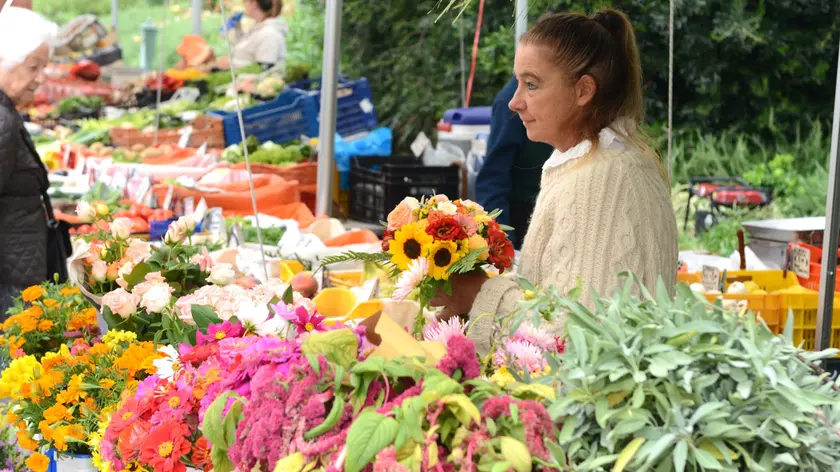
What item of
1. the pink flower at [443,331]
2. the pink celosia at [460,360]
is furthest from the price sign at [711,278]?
the pink celosia at [460,360]

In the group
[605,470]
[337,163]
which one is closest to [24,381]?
[605,470]

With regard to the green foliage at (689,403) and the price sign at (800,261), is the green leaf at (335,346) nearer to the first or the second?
the green foliage at (689,403)

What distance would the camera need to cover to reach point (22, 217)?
428cm

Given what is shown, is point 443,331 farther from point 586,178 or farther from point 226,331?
point 586,178

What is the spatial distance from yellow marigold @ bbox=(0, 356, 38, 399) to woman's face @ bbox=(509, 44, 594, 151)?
4.06 feet

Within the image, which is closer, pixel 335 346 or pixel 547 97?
pixel 335 346

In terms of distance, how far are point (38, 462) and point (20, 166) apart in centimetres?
233

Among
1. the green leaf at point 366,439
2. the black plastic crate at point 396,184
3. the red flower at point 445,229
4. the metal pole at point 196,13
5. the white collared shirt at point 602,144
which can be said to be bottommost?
the black plastic crate at point 396,184

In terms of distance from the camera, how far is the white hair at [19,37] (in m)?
4.13

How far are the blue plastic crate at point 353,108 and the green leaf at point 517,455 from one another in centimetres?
655

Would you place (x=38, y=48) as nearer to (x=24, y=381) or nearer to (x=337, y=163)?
(x=24, y=381)

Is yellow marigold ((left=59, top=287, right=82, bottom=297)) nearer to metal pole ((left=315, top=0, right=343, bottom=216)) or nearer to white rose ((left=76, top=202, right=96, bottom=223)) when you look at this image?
white rose ((left=76, top=202, right=96, bottom=223))

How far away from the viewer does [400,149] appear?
442 inches

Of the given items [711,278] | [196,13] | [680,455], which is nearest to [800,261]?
[711,278]
